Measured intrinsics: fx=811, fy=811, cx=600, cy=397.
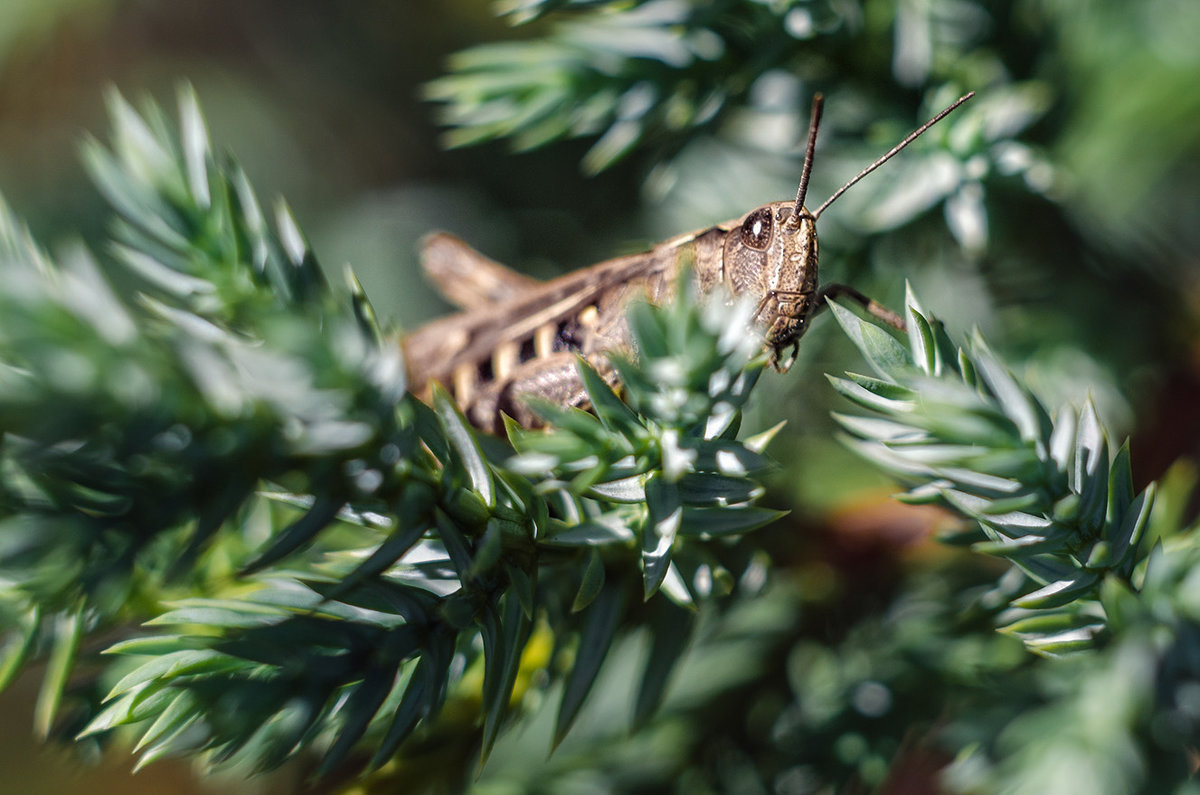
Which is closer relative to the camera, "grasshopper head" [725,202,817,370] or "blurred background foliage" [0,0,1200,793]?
"blurred background foliage" [0,0,1200,793]

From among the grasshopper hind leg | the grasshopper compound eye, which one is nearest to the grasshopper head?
the grasshopper compound eye

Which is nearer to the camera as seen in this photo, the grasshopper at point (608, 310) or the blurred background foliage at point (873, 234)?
the blurred background foliage at point (873, 234)

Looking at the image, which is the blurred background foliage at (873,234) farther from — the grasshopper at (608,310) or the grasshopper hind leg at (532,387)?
the grasshopper hind leg at (532,387)

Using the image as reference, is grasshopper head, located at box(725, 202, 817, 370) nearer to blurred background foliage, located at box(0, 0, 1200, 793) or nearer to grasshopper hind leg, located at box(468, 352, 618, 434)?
blurred background foliage, located at box(0, 0, 1200, 793)

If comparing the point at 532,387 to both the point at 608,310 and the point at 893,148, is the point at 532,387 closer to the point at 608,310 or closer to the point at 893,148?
the point at 608,310

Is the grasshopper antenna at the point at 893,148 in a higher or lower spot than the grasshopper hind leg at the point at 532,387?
higher

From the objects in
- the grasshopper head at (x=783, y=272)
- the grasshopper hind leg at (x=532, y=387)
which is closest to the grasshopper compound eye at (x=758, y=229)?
the grasshopper head at (x=783, y=272)

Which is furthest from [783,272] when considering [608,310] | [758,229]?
[608,310]
